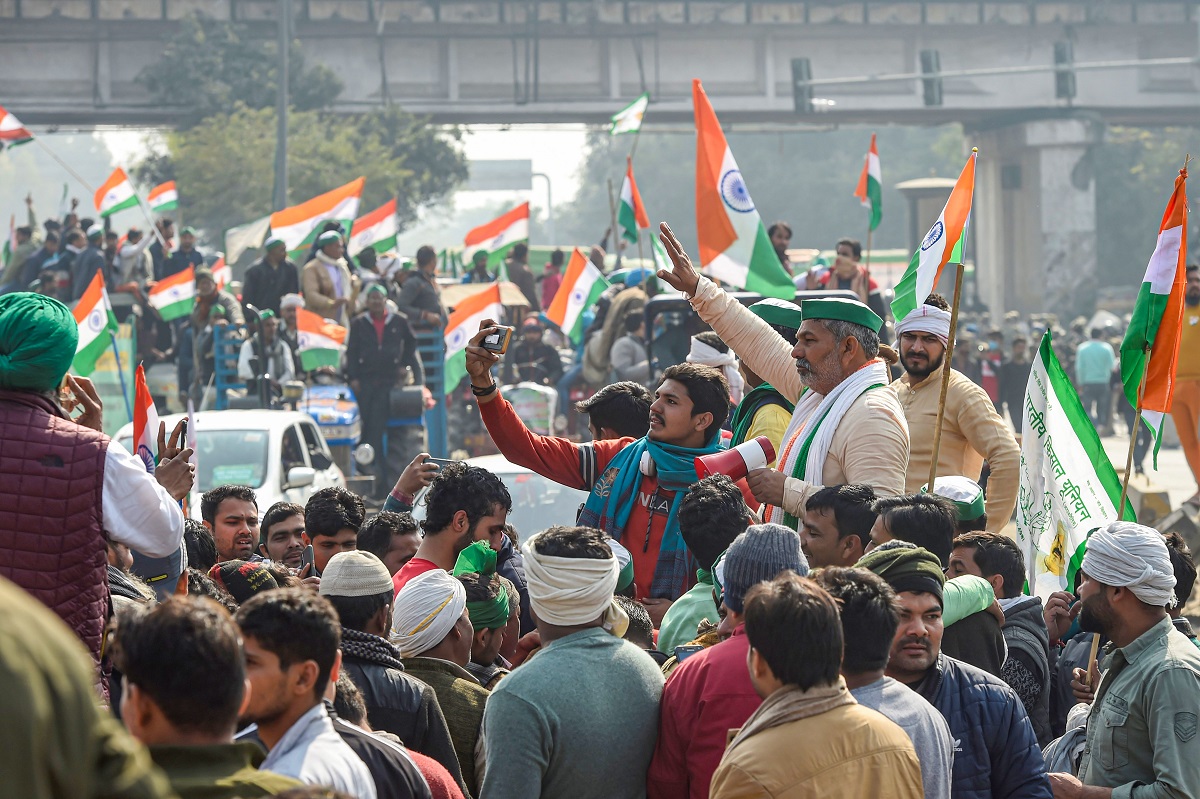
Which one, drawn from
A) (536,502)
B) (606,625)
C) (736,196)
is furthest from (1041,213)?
(606,625)

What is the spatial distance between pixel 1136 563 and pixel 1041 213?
49023mm

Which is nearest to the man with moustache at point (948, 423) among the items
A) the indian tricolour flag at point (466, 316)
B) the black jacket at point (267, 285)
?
the indian tricolour flag at point (466, 316)

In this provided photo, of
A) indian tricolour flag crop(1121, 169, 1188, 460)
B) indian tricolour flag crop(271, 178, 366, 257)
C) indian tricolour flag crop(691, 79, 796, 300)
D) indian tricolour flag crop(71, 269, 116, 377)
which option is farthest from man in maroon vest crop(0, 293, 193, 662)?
indian tricolour flag crop(271, 178, 366, 257)

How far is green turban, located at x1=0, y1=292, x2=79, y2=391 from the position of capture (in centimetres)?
383

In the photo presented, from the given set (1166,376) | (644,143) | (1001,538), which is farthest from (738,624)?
(644,143)

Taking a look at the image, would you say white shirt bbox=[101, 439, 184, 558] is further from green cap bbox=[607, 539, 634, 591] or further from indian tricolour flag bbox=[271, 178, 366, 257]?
indian tricolour flag bbox=[271, 178, 366, 257]

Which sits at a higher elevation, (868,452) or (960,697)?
(868,452)

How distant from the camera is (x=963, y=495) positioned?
19.7 feet

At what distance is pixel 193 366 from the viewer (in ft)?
59.4

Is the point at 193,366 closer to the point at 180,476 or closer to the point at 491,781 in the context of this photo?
the point at 180,476

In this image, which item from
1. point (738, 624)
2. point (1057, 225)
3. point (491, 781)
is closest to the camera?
point (491, 781)

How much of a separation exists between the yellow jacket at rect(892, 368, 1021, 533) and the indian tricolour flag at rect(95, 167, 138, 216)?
593 inches

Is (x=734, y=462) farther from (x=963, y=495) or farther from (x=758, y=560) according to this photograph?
(x=758, y=560)

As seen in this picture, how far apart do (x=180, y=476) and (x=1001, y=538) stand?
107 inches
